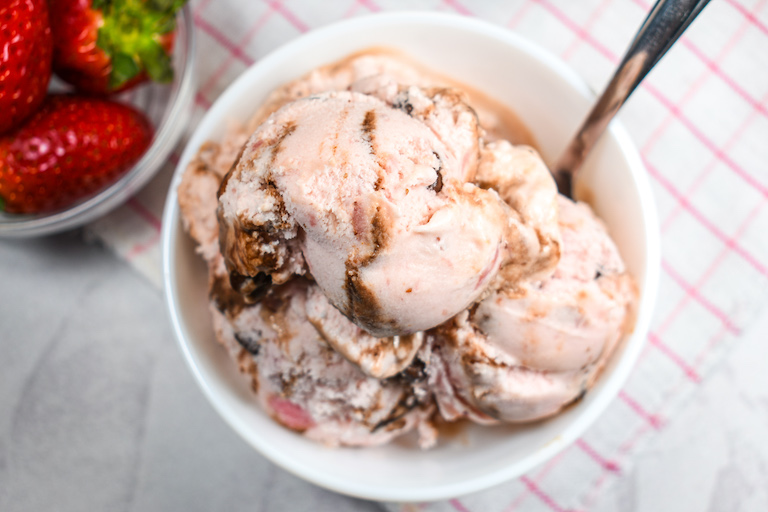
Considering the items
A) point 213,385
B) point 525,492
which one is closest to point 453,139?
point 213,385

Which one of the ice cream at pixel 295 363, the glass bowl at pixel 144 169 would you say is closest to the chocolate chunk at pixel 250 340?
the ice cream at pixel 295 363

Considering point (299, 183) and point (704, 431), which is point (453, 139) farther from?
point (704, 431)

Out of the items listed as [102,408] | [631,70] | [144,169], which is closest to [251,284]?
[144,169]

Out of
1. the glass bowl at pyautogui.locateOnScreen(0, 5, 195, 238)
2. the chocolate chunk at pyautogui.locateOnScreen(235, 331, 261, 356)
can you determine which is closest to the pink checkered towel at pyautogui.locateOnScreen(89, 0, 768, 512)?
the glass bowl at pyautogui.locateOnScreen(0, 5, 195, 238)

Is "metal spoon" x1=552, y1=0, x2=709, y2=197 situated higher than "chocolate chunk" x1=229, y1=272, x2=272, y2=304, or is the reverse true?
"metal spoon" x1=552, y1=0, x2=709, y2=197

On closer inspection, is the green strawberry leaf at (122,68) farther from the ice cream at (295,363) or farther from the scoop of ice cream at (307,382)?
the scoop of ice cream at (307,382)

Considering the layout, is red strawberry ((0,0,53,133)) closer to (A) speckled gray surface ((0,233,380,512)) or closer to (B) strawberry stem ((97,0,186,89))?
(B) strawberry stem ((97,0,186,89))
